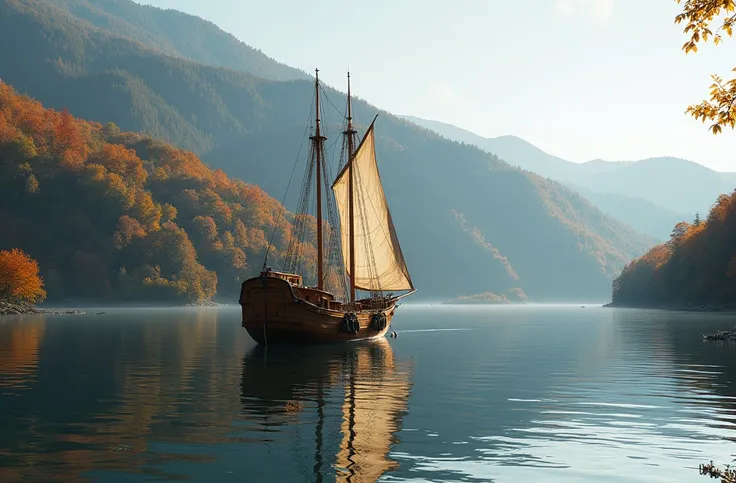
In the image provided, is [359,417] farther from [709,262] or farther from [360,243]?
[709,262]

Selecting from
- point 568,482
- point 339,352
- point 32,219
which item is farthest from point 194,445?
point 32,219

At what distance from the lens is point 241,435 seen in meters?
24.0

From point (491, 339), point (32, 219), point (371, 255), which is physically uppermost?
point (32, 219)

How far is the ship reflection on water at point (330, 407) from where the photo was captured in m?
20.6

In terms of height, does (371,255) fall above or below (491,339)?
above

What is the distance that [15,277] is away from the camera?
133 metres

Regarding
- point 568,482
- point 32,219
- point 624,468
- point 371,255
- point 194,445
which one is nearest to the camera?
point 568,482

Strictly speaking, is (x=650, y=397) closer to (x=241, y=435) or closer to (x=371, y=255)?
(x=241, y=435)

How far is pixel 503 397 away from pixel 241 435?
14117mm

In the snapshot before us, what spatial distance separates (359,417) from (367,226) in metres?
49.8

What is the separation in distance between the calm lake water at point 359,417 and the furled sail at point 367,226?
2335cm

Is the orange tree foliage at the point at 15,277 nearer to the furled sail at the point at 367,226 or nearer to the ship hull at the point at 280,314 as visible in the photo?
the furled sail at the point at 367,226

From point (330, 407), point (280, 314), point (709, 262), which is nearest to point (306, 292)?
point (280, 314)

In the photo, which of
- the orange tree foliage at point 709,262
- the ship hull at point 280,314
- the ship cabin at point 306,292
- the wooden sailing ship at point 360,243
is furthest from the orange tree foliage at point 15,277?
the orange tree foliage at point 709,262
